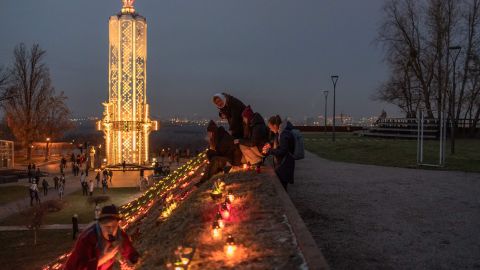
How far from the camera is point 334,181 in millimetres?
12984

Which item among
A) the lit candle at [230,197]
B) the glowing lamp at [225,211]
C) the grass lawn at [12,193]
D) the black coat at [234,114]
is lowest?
the grass lawn at [12,193]

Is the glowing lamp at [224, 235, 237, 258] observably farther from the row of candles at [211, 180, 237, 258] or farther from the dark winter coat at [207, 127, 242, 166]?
the dark winter coat at [207, 127, 242, 166]

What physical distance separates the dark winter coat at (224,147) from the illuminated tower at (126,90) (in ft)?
90.2

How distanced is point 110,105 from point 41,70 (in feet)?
71.0

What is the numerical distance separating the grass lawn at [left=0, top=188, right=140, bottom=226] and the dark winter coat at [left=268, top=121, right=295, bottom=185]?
13.4 m

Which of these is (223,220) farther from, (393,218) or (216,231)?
(393,218)

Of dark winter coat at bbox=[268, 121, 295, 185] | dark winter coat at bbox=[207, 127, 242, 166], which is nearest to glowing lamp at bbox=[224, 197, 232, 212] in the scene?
dark winter coat at bbox=[268, 121, 295, 185]

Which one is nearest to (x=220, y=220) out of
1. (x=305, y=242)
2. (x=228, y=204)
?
(x=228, y=204)

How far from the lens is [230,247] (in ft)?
18.2

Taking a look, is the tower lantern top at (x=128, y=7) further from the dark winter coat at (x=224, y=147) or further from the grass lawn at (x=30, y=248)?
the dark winter coat at (x=224, y=147)

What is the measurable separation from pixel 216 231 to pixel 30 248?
12932 millimetres

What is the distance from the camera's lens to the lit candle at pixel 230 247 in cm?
549

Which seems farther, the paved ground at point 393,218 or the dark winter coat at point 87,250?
the paved ground at point 393,218

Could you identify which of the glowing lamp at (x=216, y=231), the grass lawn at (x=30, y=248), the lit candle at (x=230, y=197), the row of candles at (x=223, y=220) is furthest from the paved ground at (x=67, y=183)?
the glowing lamp at (x=216, y=231)
